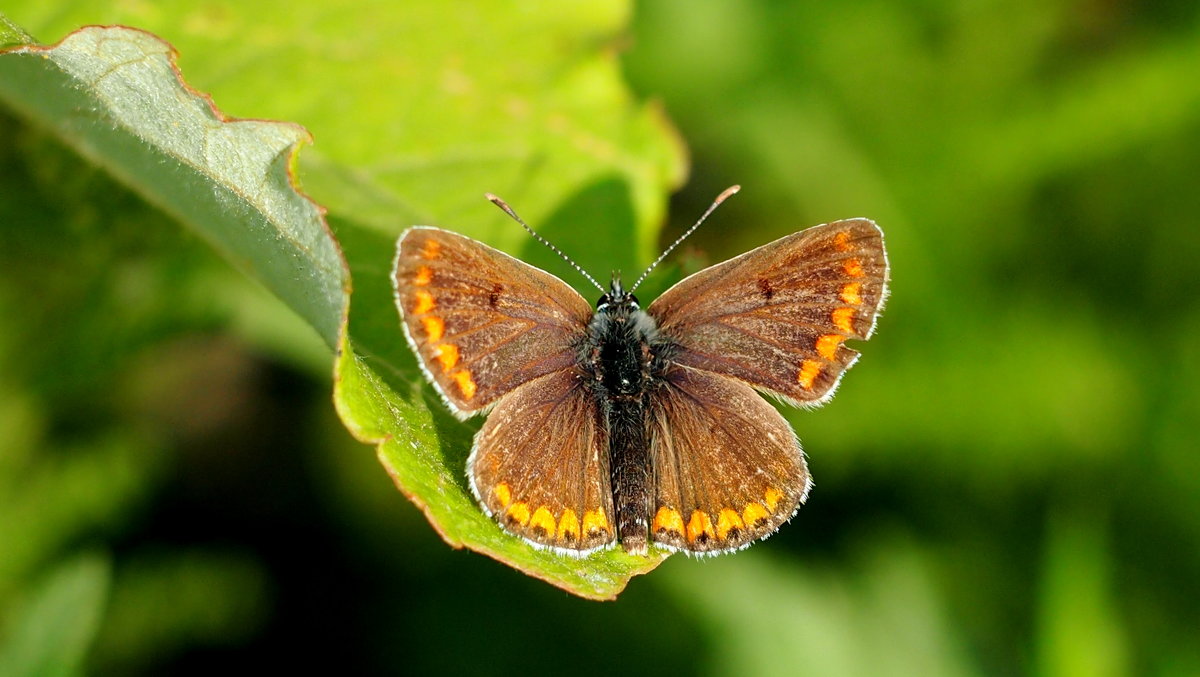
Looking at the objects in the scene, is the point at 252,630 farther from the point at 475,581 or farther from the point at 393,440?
the point at 393,440

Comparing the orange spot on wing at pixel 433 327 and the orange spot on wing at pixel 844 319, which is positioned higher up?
the orange spot on wing at pixel 844 319

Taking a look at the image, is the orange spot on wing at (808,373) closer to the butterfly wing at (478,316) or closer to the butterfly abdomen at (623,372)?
the butterfly abdomen at (623,372)

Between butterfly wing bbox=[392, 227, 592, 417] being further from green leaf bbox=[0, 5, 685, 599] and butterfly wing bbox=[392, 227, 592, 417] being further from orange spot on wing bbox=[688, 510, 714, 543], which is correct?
orange spot on wing bbox=[688, 510, 714, 543]

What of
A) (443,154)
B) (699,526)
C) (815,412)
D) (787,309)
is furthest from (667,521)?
(815,412)

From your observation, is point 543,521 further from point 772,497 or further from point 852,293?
point 852,293

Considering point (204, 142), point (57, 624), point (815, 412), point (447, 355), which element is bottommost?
point (57, 624)

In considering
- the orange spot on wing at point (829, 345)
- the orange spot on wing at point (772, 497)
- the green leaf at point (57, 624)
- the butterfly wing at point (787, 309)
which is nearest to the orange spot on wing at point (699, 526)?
the orange spot on wing at point (772, 497)

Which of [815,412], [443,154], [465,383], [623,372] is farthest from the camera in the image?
[815,412]
